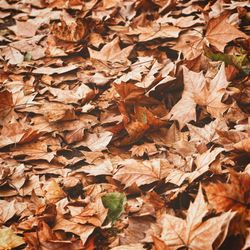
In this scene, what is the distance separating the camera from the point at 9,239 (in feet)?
4.10

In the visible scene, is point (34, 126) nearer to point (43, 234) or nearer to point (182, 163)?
point (43, 234)

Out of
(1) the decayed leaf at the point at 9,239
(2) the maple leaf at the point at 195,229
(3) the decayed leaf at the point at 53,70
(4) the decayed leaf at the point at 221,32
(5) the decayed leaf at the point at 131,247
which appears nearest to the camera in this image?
(2) the maple leaf at the point at 195,229

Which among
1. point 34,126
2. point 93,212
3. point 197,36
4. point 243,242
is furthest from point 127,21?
point 243,242

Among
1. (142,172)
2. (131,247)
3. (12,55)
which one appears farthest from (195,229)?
(12,55)

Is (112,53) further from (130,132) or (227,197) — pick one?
(227,197)

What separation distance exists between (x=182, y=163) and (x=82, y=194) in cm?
47

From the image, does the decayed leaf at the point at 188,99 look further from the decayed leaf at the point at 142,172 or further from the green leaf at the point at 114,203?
the green leaf at the point at 114,203

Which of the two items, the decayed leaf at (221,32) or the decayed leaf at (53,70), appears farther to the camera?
the decayed leaf at (53,70)

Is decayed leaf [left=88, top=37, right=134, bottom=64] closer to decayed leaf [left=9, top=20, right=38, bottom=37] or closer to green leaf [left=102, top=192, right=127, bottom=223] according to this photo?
decayed leaf [left=9, top=20, right=38, bottom=37]

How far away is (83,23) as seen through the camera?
233cm

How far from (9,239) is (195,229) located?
751 mm

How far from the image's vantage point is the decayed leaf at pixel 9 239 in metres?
1.23

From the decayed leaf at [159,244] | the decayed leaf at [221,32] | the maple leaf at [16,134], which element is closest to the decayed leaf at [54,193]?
the maple leaf at [16,134]

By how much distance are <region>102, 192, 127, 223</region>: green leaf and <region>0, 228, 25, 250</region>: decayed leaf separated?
36 centimetres
